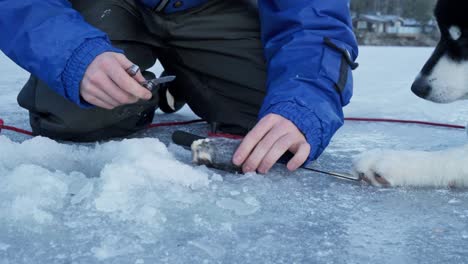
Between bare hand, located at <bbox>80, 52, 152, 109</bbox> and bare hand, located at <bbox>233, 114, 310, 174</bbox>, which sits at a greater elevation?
bare hand, located at <bbox>80, 52, 152, 109</bbox>

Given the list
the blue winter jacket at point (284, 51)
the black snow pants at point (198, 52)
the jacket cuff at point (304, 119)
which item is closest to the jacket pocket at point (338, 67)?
the blue winter jacket at point (284, 51)

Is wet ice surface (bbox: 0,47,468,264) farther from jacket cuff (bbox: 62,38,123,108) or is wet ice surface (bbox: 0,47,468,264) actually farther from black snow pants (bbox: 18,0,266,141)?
black snow pants (bbox: 18,0,266,141)

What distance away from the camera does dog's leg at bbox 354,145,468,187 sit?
3.65 ft

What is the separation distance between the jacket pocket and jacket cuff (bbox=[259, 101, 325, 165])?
0.15 m

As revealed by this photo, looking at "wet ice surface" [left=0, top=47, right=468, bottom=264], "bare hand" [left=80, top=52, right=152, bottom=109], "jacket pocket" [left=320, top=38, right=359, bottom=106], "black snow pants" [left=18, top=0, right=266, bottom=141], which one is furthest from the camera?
"black snow pants" [left=18, top=0, right=266, bottom=141]

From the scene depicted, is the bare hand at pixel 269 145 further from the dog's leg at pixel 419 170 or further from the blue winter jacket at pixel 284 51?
the dog's leg at pixel 419 170

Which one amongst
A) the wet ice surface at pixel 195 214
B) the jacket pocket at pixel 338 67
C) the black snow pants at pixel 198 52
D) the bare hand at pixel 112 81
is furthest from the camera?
the black snow pants at pixel 198 52

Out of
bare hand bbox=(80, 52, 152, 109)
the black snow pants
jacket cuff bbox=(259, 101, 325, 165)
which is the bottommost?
the black snow pants

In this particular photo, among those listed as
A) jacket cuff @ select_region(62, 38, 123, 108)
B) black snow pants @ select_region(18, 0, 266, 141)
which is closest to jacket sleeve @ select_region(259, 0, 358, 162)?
black snow pants @ select_region(18, 0, 266, 141)

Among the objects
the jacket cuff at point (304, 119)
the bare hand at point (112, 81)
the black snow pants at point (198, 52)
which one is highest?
the bare hand at point (112, 81)

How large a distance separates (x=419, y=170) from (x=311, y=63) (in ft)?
1.22

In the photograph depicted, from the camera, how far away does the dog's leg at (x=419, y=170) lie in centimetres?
111

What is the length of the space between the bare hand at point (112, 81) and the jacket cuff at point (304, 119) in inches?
11.5

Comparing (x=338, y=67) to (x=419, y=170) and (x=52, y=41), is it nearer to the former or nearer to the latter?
(x=419, y=170)
